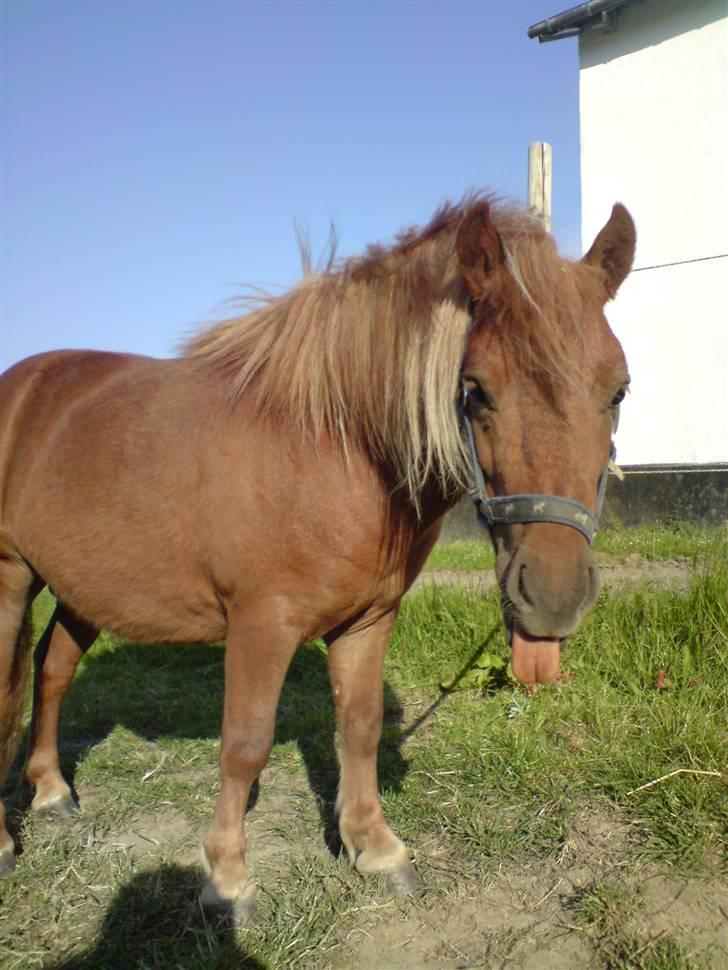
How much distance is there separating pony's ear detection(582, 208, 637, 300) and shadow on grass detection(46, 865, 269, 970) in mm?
2208

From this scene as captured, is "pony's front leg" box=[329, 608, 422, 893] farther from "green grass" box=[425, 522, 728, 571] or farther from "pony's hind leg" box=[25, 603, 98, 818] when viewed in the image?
"green grass" box=[425, 522, 728, 571]

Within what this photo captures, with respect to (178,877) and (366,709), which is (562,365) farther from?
(178,877)

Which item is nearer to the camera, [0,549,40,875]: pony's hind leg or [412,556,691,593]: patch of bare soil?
[0,549,40,875]: pony's hind leg

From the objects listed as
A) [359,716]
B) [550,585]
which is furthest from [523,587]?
[359,716]

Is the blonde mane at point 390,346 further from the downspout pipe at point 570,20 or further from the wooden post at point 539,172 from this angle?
the downspout pipe at point 570,20

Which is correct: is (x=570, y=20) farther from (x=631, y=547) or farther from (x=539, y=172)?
(x=631, y=547)

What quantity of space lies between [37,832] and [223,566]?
1631mm

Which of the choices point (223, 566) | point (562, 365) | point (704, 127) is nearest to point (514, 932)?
point (223, 566)

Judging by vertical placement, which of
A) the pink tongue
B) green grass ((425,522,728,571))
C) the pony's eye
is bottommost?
green grass ((425,522,728,571))

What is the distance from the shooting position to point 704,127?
26.2 ft

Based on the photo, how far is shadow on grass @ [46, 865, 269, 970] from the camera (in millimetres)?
2135

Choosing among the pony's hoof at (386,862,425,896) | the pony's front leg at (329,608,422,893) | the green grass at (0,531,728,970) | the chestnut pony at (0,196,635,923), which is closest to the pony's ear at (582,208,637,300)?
the chestnut pony at (0,196,635,923)

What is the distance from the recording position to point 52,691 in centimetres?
342

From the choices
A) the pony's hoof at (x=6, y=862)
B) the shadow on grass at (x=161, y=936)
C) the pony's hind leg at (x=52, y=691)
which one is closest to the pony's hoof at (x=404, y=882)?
the shadow on grass at (x=161, y=936)
